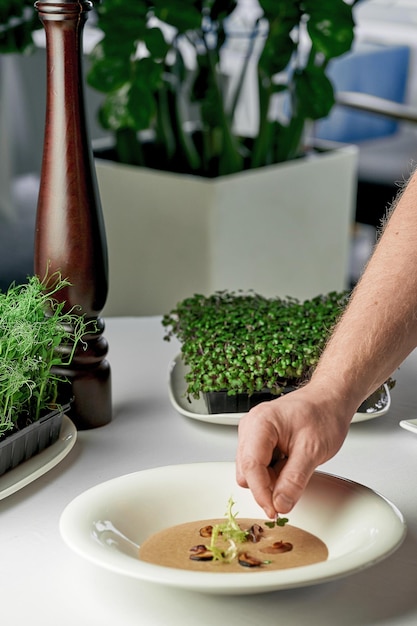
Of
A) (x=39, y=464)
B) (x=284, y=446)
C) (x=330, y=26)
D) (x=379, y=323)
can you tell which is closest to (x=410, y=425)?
(x=379, y=323)

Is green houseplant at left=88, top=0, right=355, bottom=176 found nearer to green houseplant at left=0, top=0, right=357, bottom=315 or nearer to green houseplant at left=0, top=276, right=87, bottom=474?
green houseplant at left=0, top=0, right=357, bottom=315

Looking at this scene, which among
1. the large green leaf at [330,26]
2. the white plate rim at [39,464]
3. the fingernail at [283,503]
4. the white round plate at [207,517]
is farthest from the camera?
the large green leaf at [330,26]


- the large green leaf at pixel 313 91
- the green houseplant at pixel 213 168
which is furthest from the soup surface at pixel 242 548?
the large green leaf at pixel 313 91

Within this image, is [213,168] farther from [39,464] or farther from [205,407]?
[39,464]

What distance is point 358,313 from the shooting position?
993 millimetres

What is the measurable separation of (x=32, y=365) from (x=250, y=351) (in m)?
0.24

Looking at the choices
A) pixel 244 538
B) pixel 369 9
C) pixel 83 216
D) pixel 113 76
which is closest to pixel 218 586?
pixel 244 538

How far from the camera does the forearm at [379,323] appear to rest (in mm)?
938

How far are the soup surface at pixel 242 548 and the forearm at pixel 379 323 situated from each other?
0.14m

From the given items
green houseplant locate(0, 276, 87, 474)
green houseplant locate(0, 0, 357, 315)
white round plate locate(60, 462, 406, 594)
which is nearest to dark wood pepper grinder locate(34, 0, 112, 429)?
green houseplant locate(0, 276, 87, 474)

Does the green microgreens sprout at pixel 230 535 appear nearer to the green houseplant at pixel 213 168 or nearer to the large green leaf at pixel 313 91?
the green houseplant at pixel 213 168

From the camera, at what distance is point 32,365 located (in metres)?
1.02

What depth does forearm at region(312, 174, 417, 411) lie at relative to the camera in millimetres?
938

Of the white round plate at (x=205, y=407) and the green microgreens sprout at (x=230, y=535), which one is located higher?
the green microgreens sprout at (x=230, y=535)
